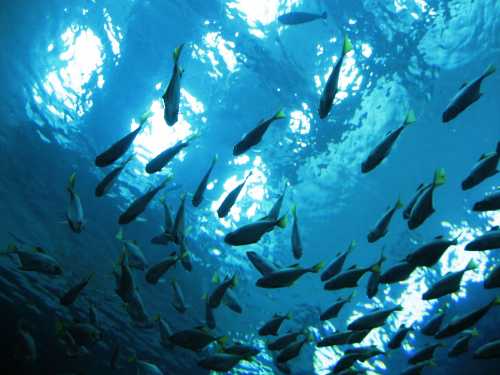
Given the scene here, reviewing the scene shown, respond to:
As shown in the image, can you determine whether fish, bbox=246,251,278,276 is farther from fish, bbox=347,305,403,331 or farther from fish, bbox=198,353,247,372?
fish, bbox=198,353,247,372

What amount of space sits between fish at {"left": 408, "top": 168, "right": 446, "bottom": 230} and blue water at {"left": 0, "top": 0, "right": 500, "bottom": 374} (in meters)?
7.35

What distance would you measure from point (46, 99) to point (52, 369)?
1318 cm

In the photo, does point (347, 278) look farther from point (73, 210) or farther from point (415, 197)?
point (73, 210)

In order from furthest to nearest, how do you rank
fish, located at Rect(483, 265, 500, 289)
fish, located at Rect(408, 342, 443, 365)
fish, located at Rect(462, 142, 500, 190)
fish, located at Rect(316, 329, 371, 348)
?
fish, located at Rect(408, 342, 443, 365) → fish, located at Rect(316, 329, 371, 348) → fish, located at Rect(483, 265, 500, 289) → fish, located at Rect(462, 142, 500, 190)

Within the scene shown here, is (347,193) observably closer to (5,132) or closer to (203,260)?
(203,260)

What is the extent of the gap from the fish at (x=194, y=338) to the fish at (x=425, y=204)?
357 centimetres

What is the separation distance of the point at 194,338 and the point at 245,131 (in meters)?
8.41

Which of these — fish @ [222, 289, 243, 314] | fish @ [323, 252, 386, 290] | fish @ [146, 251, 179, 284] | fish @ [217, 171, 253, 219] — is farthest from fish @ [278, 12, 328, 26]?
fish @ [222, 289, 243, 314]

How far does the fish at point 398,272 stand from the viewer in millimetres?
4672

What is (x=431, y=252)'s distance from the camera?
4.31 metres

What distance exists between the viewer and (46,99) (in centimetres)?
1231

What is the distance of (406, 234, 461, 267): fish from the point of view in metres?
4.25

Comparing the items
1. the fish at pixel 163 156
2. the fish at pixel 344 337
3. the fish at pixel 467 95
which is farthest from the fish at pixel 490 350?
the fish at pixel 163 156

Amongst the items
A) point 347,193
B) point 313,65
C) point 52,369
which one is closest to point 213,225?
point 347,193
